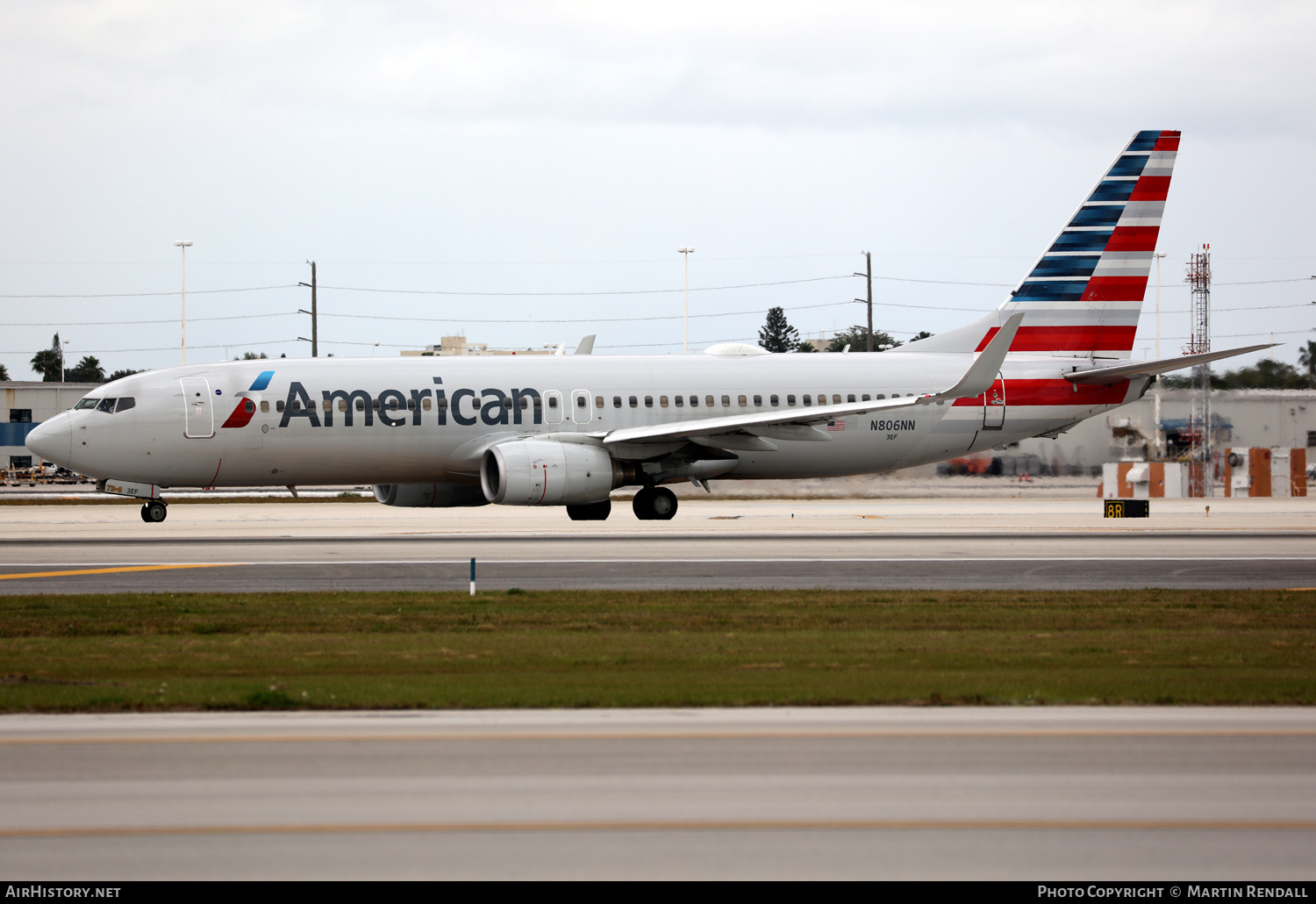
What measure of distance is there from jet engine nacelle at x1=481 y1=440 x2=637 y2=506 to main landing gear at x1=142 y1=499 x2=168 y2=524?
30.5 feet

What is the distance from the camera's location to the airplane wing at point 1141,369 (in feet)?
102

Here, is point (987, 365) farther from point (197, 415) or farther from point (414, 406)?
point (197, 415)

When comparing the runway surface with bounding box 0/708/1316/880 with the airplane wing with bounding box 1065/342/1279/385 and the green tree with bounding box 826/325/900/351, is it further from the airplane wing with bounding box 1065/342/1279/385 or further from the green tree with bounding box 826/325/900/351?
the green tree with bounding box 826/325/900/351

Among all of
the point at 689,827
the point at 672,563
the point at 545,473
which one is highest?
the point at 545,473

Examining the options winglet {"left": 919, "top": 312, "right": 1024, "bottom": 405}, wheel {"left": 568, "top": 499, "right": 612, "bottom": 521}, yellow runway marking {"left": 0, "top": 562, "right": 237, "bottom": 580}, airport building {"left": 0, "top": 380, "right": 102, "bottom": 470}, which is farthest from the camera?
airport building {"left": 0, "top": 380, "right": 102, "bottom": 470}

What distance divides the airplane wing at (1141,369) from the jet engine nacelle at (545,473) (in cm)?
1339

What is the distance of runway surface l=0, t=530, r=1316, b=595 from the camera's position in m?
20.4

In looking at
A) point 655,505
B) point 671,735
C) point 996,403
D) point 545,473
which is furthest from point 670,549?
point 671,735

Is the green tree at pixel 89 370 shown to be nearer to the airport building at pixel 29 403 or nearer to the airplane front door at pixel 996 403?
the airport building at pixel 29 403

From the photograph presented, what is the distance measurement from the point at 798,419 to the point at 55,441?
17.4m

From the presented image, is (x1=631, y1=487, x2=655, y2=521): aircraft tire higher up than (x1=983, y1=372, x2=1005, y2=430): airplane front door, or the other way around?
(x1=983, y1=372, x2=1005, y2=430): airplane front door

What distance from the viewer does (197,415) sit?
100 feet

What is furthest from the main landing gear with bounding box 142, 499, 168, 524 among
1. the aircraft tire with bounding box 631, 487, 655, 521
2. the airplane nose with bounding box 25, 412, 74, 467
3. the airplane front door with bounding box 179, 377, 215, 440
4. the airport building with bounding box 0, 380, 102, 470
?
the airport building with bounding box 0, 380, 102, 470
